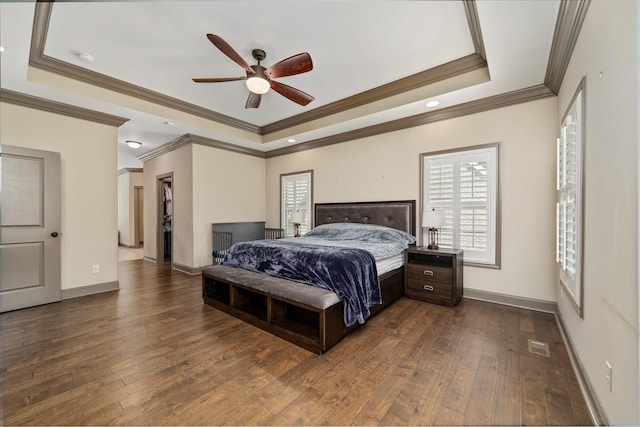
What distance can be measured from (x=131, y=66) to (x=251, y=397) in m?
3.70

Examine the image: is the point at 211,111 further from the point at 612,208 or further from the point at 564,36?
the point at 612,208

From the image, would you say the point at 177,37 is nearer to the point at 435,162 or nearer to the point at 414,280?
the point at 435,162

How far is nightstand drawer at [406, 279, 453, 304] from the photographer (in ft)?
10.6

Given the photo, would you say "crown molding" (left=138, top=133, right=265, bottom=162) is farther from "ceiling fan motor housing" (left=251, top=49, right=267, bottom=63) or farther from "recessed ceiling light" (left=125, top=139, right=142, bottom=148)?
"ceiling fan motor housing" (left=251, top=49, right=267, bottom=63)

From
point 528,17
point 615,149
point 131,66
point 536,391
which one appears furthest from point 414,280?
point 131,66

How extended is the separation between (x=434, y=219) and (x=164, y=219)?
606cm

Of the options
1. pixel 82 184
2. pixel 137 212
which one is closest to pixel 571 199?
pixel 82 184

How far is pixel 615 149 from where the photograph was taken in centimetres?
130

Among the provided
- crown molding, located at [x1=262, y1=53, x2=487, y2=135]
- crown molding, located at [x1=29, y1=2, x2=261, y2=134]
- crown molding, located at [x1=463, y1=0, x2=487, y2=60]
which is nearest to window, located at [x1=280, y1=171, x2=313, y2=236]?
crown molding, located at [x1=262, y1=53, x2=487, y2=135]

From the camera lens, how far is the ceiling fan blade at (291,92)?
2.99 m

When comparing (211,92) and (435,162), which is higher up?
(211,92)

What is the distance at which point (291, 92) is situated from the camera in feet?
10.3

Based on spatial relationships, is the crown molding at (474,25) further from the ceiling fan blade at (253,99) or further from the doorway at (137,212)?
the doorway at (137,212)

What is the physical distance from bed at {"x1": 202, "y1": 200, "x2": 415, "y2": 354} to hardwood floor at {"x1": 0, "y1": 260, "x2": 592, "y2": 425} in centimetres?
12
